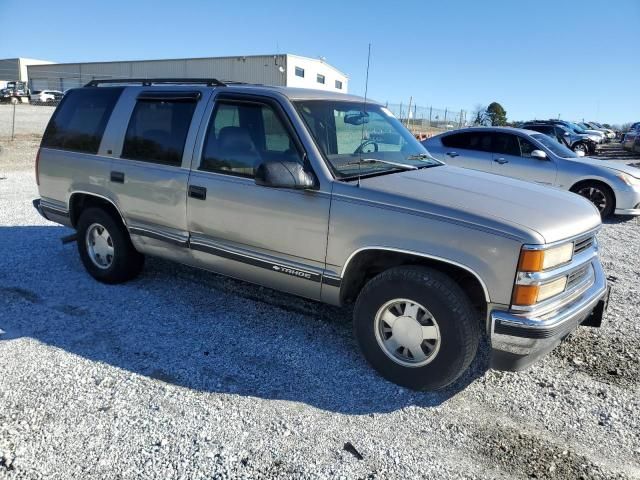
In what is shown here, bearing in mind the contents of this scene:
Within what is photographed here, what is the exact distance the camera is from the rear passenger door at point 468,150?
31.7ft

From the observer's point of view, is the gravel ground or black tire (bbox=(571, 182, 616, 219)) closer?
the gravel ground

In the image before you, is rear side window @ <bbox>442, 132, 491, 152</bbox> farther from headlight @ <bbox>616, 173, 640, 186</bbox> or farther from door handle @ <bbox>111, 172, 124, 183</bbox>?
door handle @ <bbox>111, 172, 124, 183</bbox>

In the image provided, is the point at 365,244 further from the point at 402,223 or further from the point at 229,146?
the point at 229,146

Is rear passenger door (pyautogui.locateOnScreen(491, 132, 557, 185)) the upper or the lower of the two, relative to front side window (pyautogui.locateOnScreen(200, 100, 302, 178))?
lower

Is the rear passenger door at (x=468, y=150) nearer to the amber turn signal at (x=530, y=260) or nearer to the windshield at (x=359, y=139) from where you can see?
the windshield at (x=359, y=139)

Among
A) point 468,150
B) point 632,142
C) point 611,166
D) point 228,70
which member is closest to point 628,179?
point 611,166

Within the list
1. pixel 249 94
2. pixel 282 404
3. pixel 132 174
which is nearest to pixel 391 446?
pixel 282 404

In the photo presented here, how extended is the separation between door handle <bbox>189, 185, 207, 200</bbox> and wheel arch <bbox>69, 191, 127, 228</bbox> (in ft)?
3.30

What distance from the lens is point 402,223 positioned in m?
3.20

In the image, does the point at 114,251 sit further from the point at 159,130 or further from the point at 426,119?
the point at 426,119

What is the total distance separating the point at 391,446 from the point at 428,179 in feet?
6.00

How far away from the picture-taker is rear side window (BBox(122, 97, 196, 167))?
14.0 ft

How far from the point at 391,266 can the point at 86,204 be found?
130 inches

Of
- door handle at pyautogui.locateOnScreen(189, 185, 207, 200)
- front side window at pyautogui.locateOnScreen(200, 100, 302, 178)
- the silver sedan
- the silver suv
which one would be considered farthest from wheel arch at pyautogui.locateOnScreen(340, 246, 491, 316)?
the silver sedan
